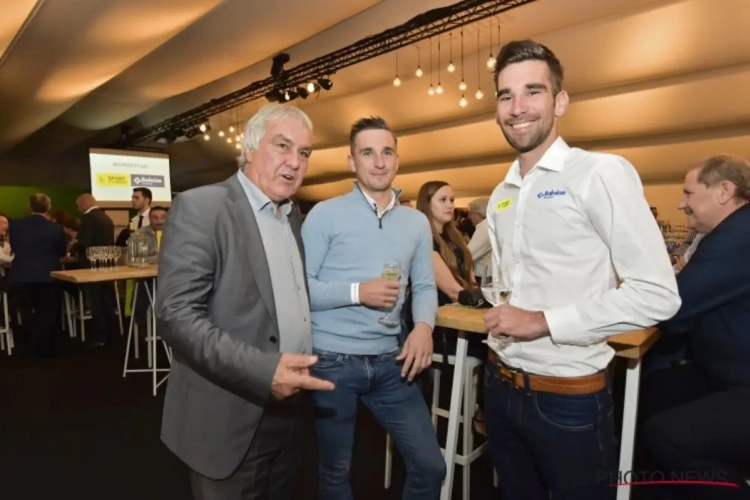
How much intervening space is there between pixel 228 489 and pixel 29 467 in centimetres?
229

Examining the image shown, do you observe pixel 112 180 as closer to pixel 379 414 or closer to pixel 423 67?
pixel 423 67

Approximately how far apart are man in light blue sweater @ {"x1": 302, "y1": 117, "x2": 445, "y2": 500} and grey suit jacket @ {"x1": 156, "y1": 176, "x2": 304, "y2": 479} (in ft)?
1.33

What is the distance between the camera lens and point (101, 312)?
5398 millimetres

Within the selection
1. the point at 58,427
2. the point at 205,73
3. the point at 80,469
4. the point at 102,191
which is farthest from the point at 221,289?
the point at 102,191

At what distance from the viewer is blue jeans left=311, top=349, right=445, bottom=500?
165 cm

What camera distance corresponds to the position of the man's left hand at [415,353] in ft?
5.55

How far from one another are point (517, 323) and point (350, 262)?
0.66 m

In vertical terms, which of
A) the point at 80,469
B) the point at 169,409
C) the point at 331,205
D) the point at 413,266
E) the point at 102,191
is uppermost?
the point at 102,191

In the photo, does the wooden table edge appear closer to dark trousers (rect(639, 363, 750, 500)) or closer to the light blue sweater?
the light blue sweater

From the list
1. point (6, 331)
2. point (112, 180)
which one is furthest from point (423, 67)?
point (112, 180)

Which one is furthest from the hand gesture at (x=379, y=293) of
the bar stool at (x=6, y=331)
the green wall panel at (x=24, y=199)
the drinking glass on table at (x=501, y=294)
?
the green wall panel at (x=24, y=199)

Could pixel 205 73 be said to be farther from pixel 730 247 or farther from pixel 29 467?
pixel 730 247

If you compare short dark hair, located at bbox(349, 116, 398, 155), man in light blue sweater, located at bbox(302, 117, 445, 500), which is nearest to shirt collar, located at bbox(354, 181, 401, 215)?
man in light blue sweater, located at bbox(302, 117, 445, 500)

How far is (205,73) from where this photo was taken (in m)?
7.90
